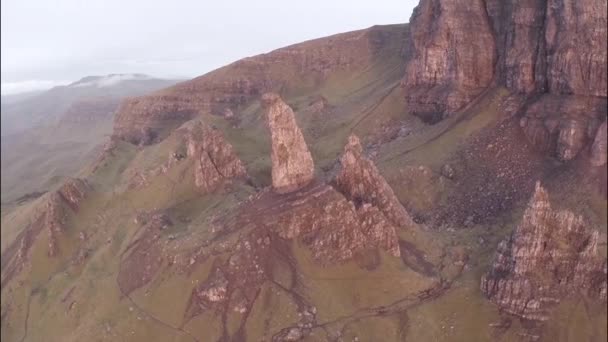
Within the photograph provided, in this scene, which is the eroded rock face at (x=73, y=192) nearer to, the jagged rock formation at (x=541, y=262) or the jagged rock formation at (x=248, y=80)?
the jagged rock formation at (x=248, y=80)

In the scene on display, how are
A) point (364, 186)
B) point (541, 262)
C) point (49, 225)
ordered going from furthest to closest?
1. point (49, 225)
2. point (364, 186)
3. point (541, 262)

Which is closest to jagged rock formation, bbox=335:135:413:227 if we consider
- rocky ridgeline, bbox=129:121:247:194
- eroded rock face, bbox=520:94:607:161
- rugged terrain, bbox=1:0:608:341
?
rugged terrain, bbox=1:0:608:341

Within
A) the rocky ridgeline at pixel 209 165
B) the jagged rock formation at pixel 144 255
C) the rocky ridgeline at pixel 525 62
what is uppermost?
the rocky ridgeline at pixel 525 62

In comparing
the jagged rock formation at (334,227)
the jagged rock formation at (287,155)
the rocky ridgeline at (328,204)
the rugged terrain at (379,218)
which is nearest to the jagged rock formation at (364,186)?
the rocky ridgeline at (328,204)

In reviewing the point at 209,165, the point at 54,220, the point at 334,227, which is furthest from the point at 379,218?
the point at 54,220

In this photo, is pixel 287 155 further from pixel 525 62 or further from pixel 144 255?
pixel 525 62

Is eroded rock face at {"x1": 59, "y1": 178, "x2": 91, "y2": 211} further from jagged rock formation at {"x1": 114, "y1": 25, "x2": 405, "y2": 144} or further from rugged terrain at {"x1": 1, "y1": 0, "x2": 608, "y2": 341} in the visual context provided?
jagged rock formation at {"x1": 114, "y1": 25, "x2": 405, "y2": 144}
